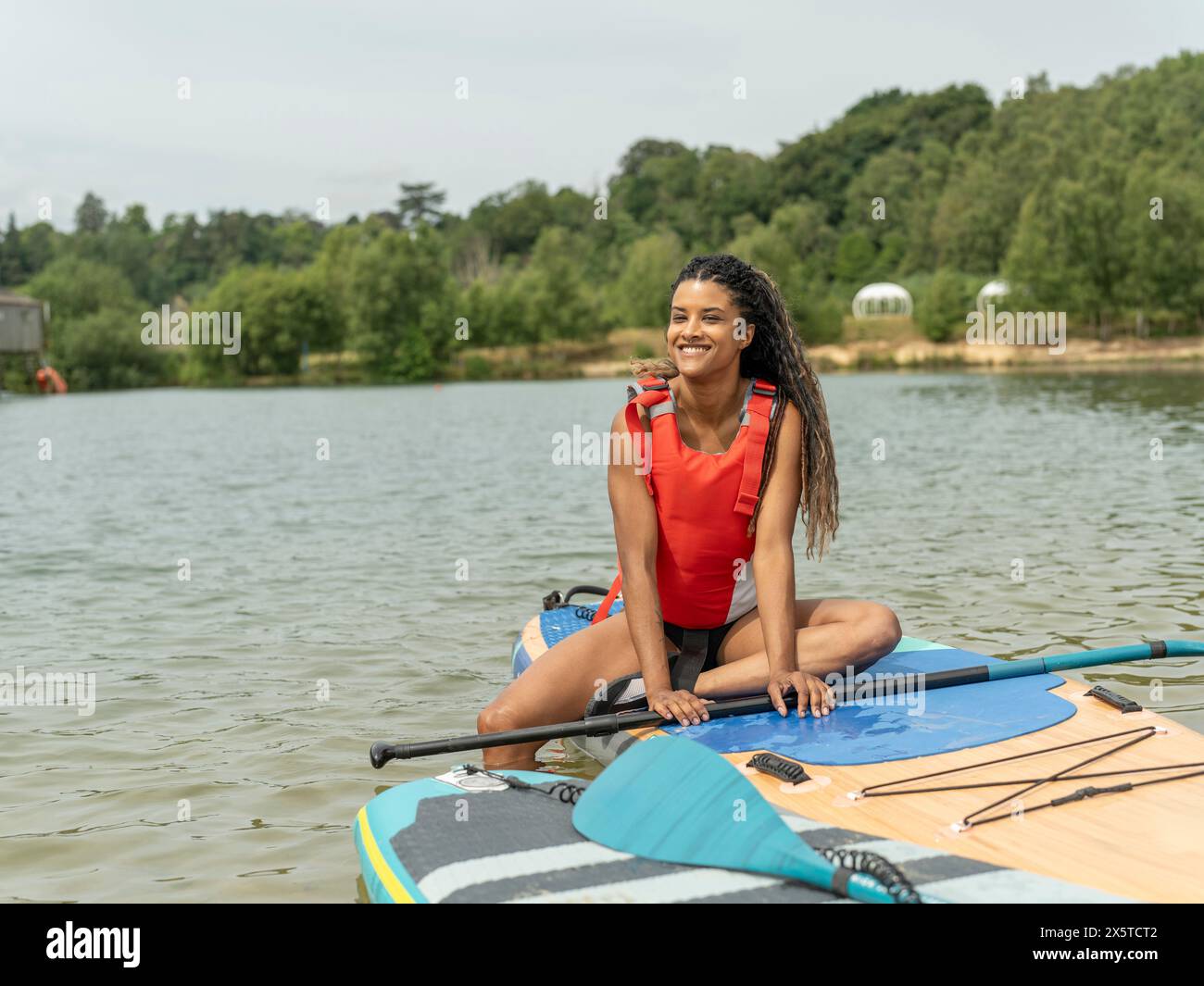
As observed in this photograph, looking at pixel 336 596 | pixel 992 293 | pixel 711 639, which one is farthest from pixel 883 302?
pixel 711 639

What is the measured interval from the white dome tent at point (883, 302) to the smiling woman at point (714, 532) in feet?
275

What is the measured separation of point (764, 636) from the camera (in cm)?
454

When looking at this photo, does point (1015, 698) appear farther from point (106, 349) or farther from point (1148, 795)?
point (106, 349)

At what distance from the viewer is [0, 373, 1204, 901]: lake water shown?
192 inches

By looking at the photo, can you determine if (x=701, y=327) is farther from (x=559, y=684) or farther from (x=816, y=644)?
(x=559, y=684)

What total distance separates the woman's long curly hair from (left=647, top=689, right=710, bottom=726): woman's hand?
714 mm

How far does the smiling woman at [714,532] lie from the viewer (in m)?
4.47

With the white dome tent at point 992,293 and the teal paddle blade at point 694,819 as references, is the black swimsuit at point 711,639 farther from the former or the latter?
the white dome tent at point 992,293

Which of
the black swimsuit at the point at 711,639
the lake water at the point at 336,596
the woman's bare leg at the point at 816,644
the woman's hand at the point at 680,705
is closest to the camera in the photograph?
the woman's hand at the point at 680,705

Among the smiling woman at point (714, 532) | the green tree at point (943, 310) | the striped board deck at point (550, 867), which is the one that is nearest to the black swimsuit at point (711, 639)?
the smiling woman at point (714, 532)

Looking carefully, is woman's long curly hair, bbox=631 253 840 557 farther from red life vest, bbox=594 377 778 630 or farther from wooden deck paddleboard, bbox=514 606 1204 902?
wooden deck paddleboard, bbox=514 606 1204 902

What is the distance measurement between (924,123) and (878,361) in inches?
2130

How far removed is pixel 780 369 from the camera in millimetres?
4746

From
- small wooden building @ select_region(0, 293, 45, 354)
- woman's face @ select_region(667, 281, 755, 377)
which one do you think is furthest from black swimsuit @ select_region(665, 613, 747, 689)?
small wooden building @ select_region(0, 293, 45, 354)
